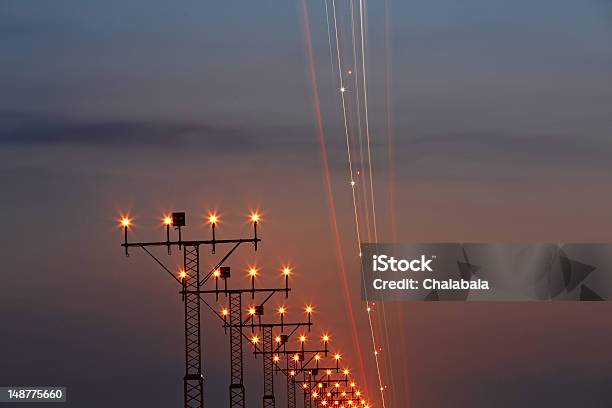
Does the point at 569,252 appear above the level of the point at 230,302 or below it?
below

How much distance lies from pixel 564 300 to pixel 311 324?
36454 millimetres

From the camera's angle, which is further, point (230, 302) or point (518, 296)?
point (230, 302)

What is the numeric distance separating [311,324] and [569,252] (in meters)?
36.6

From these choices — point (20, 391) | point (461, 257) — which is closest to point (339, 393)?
point (20, 391)

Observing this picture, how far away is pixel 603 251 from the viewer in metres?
56.2

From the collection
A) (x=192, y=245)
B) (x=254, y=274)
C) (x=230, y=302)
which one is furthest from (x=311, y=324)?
(x=192, y=245)

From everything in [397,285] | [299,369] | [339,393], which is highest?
[339,393]

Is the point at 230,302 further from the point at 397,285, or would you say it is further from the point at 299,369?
the point at 299,369

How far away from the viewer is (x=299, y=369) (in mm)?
113062

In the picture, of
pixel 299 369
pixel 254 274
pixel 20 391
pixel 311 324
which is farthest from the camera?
pixel 299 369

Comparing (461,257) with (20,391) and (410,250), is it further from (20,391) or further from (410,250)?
(20,391)

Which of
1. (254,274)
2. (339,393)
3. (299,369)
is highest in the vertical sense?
(339,393)

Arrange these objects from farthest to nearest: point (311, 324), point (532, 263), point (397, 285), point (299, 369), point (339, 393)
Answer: point (339, 393) < point (299, 369) < point (311, 324) < point (532, 263) < point (397, 285)

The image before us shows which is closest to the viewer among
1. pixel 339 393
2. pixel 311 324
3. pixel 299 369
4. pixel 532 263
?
pixel 532 263
